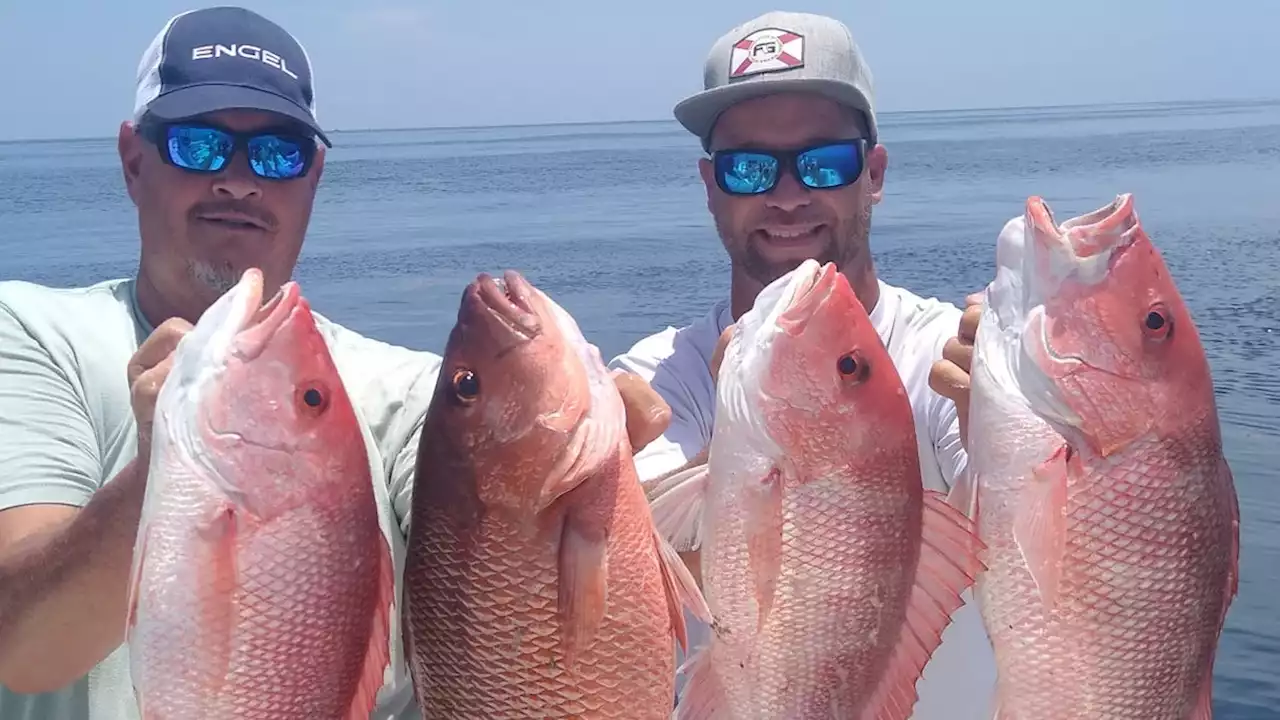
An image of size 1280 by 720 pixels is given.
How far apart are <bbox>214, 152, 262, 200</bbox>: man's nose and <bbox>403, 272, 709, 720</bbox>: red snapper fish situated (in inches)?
54.5

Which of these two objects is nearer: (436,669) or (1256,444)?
(436,669)

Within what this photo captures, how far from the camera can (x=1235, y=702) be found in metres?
7.16

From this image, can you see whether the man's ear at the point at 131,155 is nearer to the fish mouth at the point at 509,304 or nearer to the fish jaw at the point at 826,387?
the fish mouth at the point at 509,304

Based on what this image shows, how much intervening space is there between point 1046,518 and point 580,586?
958 mm

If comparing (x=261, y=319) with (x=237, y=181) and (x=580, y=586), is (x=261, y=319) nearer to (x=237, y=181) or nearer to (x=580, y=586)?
(x=580, y=586)

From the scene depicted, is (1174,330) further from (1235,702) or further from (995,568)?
(1235,702)

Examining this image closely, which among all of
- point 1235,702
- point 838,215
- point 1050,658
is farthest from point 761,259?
point 1235,702

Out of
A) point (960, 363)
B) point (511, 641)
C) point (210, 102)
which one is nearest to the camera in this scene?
point (511, 641)

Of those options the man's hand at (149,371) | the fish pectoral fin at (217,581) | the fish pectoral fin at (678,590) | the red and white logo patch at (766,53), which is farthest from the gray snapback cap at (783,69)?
the fish pectoral fin at (217,581)

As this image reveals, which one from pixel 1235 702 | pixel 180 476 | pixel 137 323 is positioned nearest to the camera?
pixel 180 476

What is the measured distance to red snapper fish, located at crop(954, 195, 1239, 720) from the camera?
232 cm

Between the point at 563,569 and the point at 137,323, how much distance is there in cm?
194

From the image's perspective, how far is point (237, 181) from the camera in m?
3.35

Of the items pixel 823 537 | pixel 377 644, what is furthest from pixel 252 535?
pixel 823 537
